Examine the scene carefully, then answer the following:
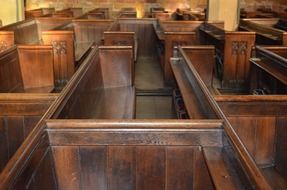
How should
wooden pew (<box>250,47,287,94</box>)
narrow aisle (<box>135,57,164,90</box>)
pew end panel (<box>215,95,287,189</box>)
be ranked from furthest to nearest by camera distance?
narrow aisle (<box>135,57,164,90</box>) → wooden pew (<box>250,47,287,94</box>) → pew end panel (<box>215,95,287,189</box>)

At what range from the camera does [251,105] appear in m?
2.16

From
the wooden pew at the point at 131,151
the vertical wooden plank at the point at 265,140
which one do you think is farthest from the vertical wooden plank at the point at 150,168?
the vertical wooden plank at the point at 265,140

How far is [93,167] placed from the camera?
Result: 1646 millimetres

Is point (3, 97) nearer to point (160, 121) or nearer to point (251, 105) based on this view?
point (160, 121)

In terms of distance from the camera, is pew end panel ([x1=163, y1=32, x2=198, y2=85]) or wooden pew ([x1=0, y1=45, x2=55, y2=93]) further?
pew end panel ([x1=163, y1=32, x2=198, y2=85])

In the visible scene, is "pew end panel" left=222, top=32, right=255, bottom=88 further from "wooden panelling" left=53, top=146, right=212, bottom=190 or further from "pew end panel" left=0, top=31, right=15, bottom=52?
"wooden panelling" left=53, top=146, right=212, bottom=190

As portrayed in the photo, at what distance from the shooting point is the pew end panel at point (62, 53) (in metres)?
4.86

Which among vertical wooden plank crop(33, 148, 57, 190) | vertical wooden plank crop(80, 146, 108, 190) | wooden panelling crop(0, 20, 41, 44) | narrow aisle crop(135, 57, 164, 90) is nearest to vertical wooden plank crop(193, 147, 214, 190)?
vertical wooden plank crop(80, 146, 108, 190)

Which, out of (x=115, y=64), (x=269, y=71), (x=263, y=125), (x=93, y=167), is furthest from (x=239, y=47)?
(x=93, y=167)

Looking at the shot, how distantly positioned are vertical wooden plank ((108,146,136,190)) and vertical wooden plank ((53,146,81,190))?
15cm

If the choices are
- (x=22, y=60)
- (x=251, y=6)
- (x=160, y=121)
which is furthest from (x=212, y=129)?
(x=251, y=6)

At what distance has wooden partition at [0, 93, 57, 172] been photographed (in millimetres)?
2219

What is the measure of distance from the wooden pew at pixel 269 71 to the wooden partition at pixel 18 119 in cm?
202

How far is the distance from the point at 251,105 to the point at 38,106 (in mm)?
1303
